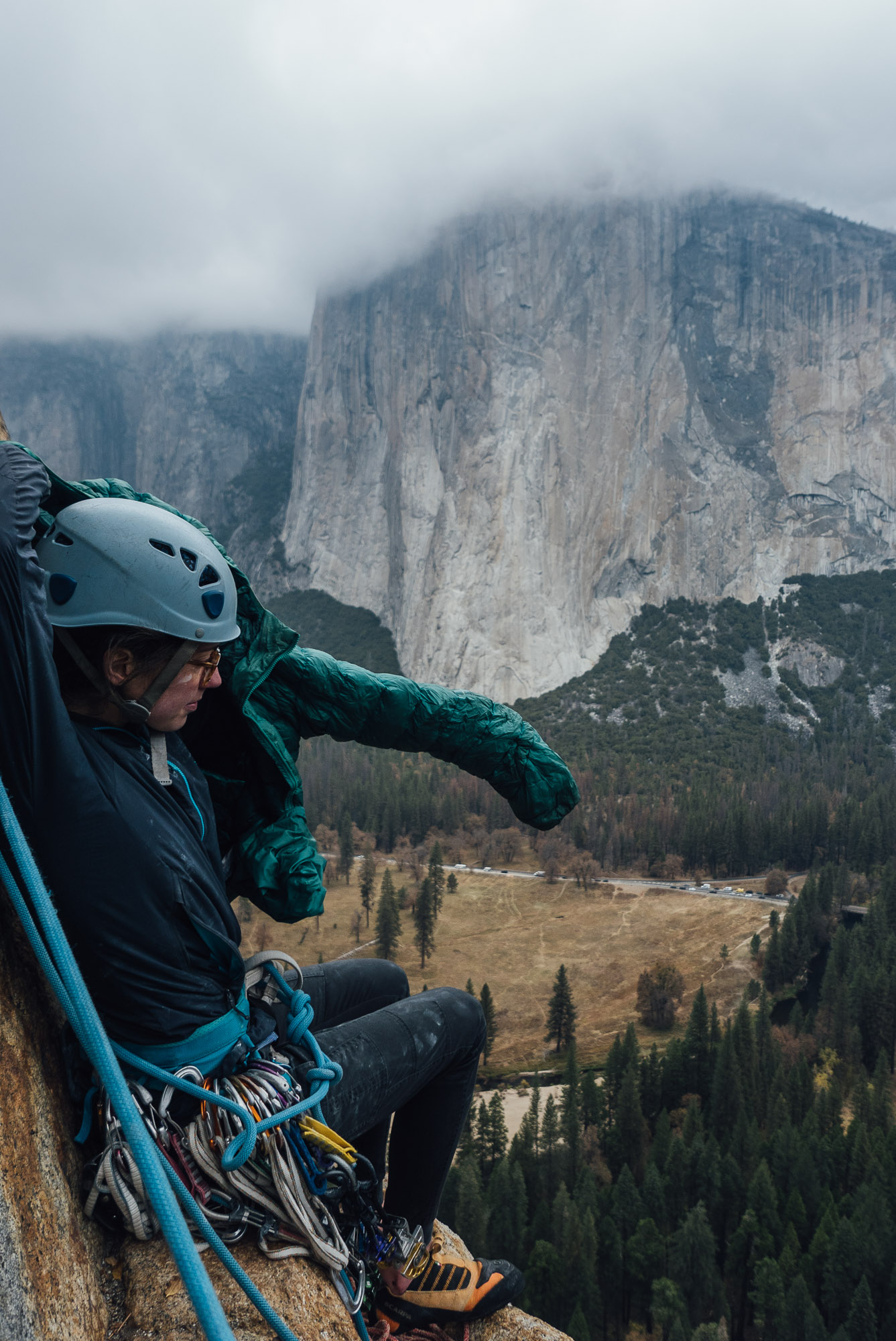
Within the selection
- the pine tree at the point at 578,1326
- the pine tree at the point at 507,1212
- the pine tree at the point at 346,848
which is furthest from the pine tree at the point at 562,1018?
the pine tree at the point at 346,848

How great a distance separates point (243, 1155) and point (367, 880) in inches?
2095

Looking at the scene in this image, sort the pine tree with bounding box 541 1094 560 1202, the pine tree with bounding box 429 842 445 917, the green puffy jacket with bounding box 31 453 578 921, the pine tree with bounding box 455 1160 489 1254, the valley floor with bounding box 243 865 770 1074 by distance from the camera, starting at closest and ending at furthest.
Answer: the green puffy jacket with bounding box 31 453 578 921 → the pine tree with bounding box 455 1160 489 1254 → the pine tree with bounding box 541 1094 560 1202 → the valley floor with bounding box 243 865 770 1074 → the pine tree with bounding box 429 842 445 917

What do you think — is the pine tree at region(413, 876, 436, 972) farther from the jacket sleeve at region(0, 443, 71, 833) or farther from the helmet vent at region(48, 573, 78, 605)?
the jacket sleeve at region(0, 443, 71, 833)

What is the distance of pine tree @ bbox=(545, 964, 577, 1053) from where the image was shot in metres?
38.8

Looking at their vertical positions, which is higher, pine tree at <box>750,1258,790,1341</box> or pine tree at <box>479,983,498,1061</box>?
pine tree at <box>479,983,498,1061</box>

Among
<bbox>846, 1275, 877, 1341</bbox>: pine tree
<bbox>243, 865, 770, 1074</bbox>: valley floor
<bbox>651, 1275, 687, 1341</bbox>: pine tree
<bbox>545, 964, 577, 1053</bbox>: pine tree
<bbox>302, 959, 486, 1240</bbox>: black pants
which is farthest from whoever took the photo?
<bbox>243, 865, 770, 1074</bbox>: valley floor

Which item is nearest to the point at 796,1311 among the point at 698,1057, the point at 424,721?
the point at 698,1057

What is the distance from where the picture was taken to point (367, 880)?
54312 mm

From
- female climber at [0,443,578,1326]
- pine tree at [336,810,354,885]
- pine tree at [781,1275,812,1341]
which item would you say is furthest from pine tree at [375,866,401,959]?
female climber at [0,443,578,1326]

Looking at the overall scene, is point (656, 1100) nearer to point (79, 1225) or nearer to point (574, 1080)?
point (574, 1080)

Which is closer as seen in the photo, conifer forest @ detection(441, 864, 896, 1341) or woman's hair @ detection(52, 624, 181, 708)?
woman's hair @ detection(52, 624, 181, 708)

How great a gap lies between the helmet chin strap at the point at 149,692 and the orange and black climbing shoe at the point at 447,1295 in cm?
226

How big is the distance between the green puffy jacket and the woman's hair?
1.64 ft

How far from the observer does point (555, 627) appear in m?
87.1
